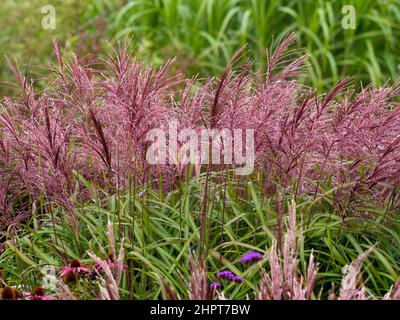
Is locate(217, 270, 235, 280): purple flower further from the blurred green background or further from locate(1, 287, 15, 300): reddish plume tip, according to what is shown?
the blurred green background

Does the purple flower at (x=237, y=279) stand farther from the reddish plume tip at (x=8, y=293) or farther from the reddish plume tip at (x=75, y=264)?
the reddish plume tip at (x=8, y=293)

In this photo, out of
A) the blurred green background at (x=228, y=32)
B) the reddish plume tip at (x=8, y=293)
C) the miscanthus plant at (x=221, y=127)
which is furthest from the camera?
the blurred green background at (x=228, y=32)

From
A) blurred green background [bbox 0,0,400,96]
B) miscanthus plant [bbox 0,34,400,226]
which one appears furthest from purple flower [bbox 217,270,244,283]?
blurred green background [bbox 0,0,400,96]

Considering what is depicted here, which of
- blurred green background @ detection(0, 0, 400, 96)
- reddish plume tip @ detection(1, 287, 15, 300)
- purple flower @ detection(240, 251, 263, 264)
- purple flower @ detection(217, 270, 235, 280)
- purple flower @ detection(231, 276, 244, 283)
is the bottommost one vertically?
reddish plume tip @ detection(1, 287, 15, 300)

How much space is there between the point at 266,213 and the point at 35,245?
43.0 inches

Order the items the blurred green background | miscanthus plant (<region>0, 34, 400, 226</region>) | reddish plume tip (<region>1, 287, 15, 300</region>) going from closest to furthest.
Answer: reddish plume tip (<region>1, 287, 15, 300</region>) < miscanthus plant (<region>0, 34, 400, 226</region>) < the blurred green background

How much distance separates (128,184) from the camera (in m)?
3.62

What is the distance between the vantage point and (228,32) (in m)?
9.40

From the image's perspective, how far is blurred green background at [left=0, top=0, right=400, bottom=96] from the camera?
8797 mm

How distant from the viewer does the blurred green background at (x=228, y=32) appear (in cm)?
880

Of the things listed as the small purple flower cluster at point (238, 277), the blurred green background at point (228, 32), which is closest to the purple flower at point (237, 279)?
the small purple flower cluster at point (238, 277)

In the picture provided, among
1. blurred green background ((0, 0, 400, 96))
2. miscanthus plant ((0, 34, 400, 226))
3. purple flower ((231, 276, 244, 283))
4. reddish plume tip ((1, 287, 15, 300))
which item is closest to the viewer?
reddish plume tip ((1, 287, 15, 300))

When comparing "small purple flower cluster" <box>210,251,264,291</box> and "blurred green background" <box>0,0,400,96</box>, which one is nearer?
"small purple flower cluster" <box>210,251,264,291</box>
